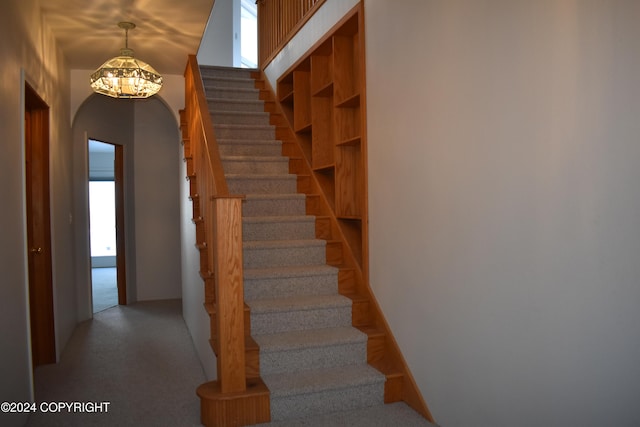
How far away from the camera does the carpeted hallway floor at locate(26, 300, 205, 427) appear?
3.06 m

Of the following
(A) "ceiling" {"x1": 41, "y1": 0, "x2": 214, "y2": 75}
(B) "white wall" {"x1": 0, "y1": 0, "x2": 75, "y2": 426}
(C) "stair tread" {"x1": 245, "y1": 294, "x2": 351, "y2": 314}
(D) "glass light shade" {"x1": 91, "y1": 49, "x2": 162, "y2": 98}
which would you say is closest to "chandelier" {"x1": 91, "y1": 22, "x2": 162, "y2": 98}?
(D) "glass light shade" {"x1": 91, "y1": 49, "x2": 162, "y2": 98}

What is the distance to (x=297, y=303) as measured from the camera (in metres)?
3.60

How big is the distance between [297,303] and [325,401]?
74 centimetres

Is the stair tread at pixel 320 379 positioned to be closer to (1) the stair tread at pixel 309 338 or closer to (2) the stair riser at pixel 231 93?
(1) the stair tread at pixel 309 338

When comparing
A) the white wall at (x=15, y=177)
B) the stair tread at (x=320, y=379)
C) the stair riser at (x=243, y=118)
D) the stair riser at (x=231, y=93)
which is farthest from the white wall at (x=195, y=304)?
the stair riser at (x=231, y=93)

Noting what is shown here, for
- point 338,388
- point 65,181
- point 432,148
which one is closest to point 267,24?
point 65,181

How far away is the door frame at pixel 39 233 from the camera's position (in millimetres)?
3965

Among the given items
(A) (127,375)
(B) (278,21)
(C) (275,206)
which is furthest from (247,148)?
(A) (127,375)

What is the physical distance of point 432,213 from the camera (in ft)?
9.16

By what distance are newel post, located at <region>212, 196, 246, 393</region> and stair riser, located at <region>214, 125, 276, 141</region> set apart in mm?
2386

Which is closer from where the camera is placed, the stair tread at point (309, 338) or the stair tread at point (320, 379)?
the stair tread at point (320, 379)

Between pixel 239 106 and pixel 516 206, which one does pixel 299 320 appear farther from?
pixel 239 106

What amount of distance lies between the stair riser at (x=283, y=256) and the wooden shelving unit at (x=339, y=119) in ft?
0.90

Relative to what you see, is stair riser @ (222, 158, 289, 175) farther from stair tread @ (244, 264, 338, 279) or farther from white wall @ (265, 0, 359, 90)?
stair tread @ (244, 264, 338, 279)
